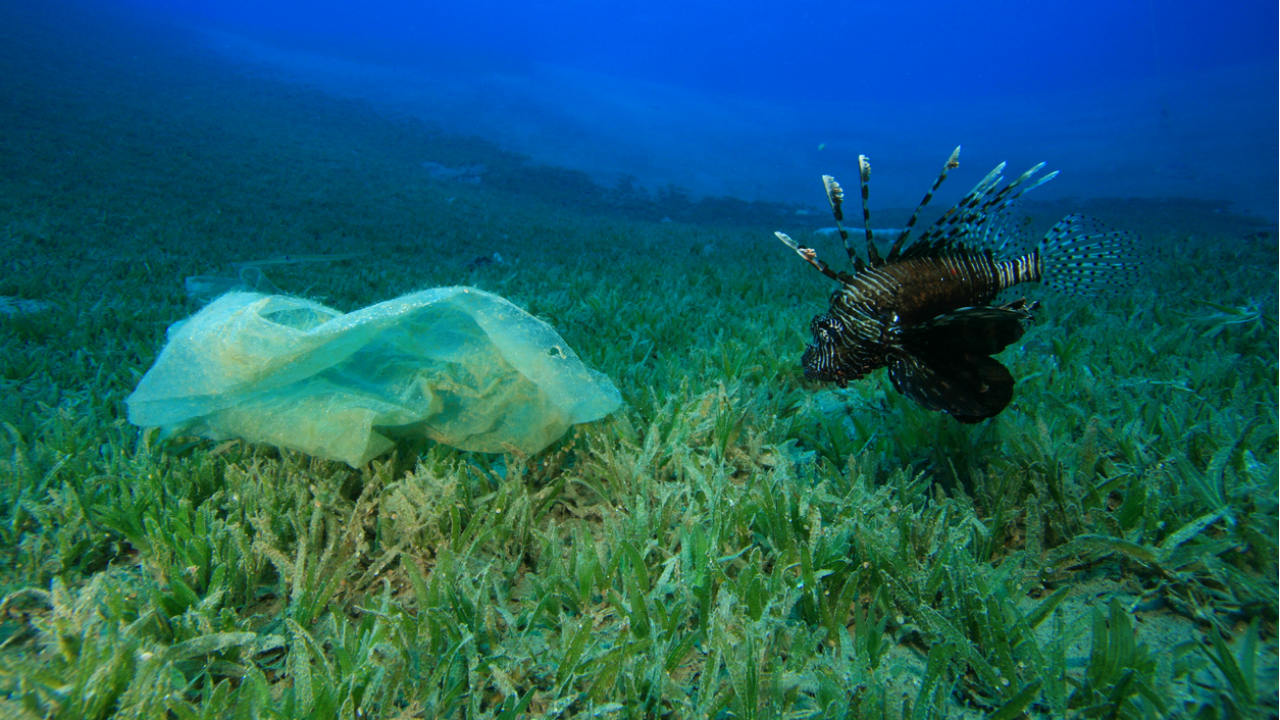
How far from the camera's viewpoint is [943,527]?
194cm

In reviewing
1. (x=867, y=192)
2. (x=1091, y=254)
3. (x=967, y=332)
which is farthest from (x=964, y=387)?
(x=1091, y=254)

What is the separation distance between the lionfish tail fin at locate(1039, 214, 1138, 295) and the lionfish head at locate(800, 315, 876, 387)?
0.87 m

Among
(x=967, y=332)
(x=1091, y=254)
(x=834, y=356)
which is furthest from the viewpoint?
(x=1091, y=254)

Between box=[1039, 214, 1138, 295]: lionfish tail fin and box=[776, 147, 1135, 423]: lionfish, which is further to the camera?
box=[1039, 214, 1138, 295]: lionfish tail fin

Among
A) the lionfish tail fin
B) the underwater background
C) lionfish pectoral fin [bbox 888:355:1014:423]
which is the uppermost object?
the lionfish tail fin

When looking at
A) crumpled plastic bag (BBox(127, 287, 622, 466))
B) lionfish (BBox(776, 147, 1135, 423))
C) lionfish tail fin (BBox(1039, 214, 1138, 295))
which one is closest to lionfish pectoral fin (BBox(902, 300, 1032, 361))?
lionfish (BBox(776, 147, 1135, 423))

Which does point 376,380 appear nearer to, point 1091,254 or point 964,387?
point 964,387

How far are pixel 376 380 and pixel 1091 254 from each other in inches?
114

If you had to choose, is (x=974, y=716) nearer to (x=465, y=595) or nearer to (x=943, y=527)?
(x=943, y=527)

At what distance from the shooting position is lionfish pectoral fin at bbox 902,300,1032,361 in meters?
1.71

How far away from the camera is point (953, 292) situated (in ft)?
6.78

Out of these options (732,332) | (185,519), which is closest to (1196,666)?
(185,519)

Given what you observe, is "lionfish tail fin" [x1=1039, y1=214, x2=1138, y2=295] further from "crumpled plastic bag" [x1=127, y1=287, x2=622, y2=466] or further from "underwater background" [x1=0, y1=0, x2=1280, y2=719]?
"crumpled plastic bag" [x1=127, y1=287, x2=622, y2=466]

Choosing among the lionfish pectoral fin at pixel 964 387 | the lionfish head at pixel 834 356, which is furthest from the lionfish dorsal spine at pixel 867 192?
the lionfish pectoral fin at pixel 964 387
